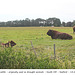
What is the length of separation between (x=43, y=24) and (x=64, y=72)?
40.6m

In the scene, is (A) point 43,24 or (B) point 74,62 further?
(A) point 43,24

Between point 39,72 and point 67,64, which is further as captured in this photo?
point 67,64

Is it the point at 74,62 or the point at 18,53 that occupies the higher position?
the point at 18,53

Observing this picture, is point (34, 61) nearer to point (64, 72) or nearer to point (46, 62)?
point (46, 62)

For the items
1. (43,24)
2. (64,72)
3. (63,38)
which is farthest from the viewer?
(43,24)

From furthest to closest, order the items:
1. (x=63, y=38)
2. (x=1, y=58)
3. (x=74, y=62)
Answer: (x=63, y=38)
(x=74, y=62)
(x=1, y=58)

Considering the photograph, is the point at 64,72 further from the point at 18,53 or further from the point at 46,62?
the point at 18,53

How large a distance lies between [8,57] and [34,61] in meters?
1.07

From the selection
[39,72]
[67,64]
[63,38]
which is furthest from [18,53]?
[63,38]

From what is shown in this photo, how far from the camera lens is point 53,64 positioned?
5148 mm

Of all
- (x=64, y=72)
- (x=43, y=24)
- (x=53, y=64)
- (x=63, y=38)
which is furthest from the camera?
(x=43, y=24)

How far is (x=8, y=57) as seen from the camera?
5.57 metres

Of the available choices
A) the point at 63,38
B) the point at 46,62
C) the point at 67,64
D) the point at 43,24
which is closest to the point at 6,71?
the point at 46,62

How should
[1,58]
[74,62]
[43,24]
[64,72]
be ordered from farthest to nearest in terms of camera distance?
[43,24]
[74,62]
[1,58]
[64,72]
